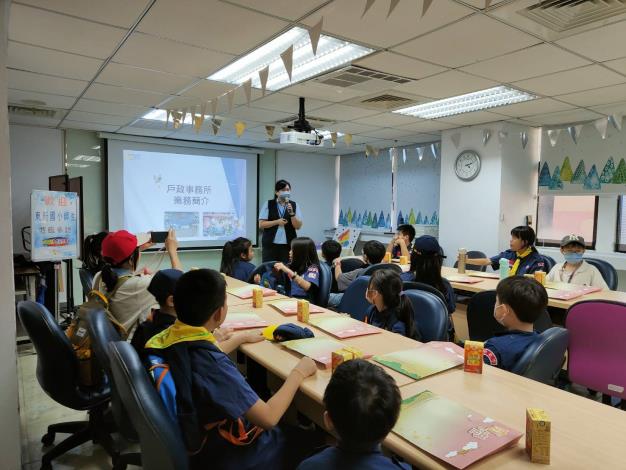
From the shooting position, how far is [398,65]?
10.1ft

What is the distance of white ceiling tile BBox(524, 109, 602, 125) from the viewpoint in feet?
14.9

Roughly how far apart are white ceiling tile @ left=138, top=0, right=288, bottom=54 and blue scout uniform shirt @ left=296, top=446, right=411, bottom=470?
2135mm

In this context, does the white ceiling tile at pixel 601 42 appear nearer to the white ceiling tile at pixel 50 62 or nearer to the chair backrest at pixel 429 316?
the chair backrest at pixel 429 316

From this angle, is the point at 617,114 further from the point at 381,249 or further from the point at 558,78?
the point at 381,249

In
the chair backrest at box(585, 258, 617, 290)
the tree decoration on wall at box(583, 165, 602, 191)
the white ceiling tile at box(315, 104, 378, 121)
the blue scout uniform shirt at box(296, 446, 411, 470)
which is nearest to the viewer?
the blue scout uniform shirt at box(296, 446, 411, 470)

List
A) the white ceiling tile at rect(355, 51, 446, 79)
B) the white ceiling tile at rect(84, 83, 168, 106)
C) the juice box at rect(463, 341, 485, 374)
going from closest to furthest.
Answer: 1. the juice box at rect(463, 341, 485, 374)
2. the white ceiling tile at rect(355, 51, 446, 79)
3. the white ceiling tile at rect(84, 83, 168, 106)

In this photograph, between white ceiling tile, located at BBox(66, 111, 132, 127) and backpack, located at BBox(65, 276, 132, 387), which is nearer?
backpack, located at BBox(65, 276, 132, 387)

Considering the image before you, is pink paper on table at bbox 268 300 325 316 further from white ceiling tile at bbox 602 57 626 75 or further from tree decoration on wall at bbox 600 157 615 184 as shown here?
tree decoration on wall at bbox 600 157 615 184

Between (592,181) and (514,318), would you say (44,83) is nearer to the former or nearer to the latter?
(514,318)

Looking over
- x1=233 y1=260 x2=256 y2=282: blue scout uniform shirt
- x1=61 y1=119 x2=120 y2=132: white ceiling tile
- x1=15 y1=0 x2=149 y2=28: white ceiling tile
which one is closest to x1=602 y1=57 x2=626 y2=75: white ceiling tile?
x1=15 y1=0 x2=149 y2=28: white ceiling tile

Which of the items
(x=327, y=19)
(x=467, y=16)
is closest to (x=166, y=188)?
(x=327, y=19)

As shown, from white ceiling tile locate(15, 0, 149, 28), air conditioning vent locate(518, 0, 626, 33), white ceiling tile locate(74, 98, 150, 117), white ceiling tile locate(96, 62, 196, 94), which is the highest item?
air conditioning vent locate(518, 0, 626, 33)

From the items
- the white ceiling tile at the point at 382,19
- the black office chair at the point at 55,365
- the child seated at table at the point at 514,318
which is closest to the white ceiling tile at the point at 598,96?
the white ceiling tile at the point at 382,19

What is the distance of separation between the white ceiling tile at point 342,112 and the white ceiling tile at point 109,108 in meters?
1.87
